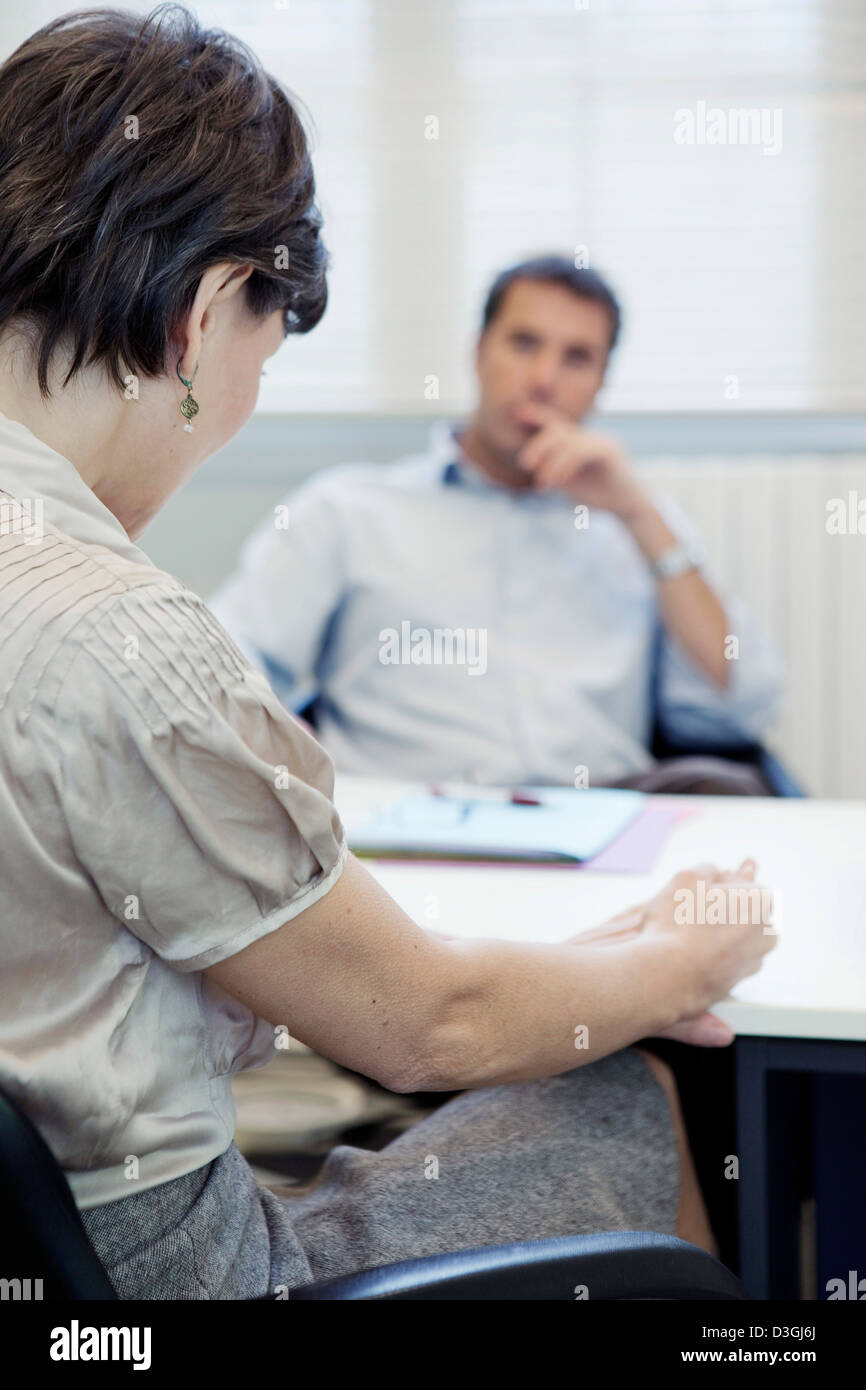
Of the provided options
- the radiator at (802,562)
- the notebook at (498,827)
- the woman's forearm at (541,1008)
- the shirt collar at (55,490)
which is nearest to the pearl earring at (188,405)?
the shirt collar at (55,490)

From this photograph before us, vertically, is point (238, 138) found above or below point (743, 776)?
above

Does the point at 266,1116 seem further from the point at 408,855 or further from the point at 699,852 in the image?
the point at 699,852

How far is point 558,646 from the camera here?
84.8 inches

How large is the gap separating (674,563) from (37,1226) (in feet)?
5.60

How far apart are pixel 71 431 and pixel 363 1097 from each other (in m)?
0.86

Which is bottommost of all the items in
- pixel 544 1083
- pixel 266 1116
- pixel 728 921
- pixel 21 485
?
pixel 266 1116

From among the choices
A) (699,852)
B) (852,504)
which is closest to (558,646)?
(852,504)

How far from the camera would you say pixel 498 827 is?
130 centimetres

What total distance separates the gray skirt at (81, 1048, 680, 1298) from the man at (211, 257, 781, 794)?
1.07 metres

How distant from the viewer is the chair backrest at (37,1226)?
55cm

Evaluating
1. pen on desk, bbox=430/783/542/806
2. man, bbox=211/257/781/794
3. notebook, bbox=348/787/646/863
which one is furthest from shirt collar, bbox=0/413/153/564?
man, bbox=211/257/781/794

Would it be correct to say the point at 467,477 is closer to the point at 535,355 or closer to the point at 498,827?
the point at 535,355

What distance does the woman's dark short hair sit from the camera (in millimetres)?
772

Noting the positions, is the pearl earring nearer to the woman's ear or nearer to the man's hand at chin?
the woman's ear
